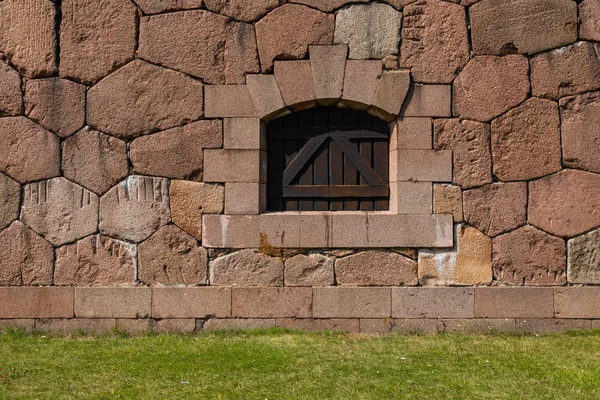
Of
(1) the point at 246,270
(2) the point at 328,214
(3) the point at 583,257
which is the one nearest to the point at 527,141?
(3) the point at 583,257

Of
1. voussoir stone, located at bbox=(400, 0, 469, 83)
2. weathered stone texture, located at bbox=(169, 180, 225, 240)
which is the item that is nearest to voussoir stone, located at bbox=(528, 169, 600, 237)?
voussoir stone, located at bbox=(400, 0, 469, 83)

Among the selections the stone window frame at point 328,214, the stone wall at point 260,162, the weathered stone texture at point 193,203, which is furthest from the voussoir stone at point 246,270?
the weathered stone texture at point 193,203

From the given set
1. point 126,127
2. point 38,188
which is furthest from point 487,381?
point 38,188

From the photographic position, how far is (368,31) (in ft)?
17.8

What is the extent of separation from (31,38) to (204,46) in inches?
62.0

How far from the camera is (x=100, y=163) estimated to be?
5.41m

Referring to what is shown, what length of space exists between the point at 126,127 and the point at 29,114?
89 cm

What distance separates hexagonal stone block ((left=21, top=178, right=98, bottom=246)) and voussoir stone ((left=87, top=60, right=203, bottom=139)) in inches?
24.7

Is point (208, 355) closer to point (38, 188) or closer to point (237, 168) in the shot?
point (237, 168)

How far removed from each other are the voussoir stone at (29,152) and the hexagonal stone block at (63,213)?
124mm

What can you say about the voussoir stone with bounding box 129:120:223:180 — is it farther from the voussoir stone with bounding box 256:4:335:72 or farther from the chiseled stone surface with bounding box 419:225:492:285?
the chiseled stone surface with bounding box 419:225:492:285

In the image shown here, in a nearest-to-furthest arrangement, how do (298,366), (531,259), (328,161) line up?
(298,366), (531,259), (328,161)

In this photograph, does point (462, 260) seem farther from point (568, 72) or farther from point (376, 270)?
point (568, 72)

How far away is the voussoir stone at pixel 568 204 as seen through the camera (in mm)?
5336
